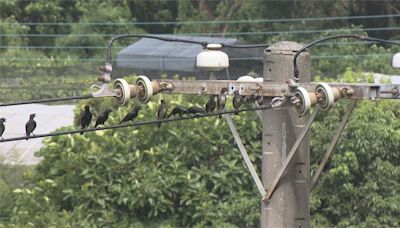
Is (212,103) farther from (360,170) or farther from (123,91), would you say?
(360,170)

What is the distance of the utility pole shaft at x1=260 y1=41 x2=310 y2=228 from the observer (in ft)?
23.2

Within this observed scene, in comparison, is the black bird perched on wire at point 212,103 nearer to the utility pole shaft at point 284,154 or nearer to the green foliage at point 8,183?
the utility pole shaft at point 284,154

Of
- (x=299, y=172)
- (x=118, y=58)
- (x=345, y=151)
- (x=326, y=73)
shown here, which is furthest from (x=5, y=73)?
(x=299, y=172)

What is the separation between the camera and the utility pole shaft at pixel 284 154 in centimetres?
707

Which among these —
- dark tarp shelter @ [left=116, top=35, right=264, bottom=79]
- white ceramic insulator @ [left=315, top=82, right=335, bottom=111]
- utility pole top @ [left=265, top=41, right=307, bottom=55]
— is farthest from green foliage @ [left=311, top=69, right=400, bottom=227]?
dark tarp shelter @ [left=116, top=35, right=264, bottom=79]

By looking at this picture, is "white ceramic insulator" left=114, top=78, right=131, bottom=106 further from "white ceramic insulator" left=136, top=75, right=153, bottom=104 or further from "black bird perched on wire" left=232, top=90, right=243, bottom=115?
"black bird perched on wire" left=232, top=90, right=243, bottom=115

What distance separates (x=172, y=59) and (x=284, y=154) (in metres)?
17.8

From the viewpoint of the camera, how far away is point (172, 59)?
24.7 metres

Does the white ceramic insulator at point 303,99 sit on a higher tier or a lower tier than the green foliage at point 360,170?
higher

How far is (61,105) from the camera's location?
22.8 meters

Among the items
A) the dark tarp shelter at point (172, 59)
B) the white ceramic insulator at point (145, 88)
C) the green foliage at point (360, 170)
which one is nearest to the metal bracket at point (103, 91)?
the white ceramic insulator at point (145, 88)

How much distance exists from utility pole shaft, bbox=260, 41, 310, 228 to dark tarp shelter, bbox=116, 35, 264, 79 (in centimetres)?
1682

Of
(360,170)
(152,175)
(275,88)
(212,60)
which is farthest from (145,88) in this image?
(152,175)

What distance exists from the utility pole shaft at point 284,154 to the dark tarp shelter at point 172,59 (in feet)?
55.2
